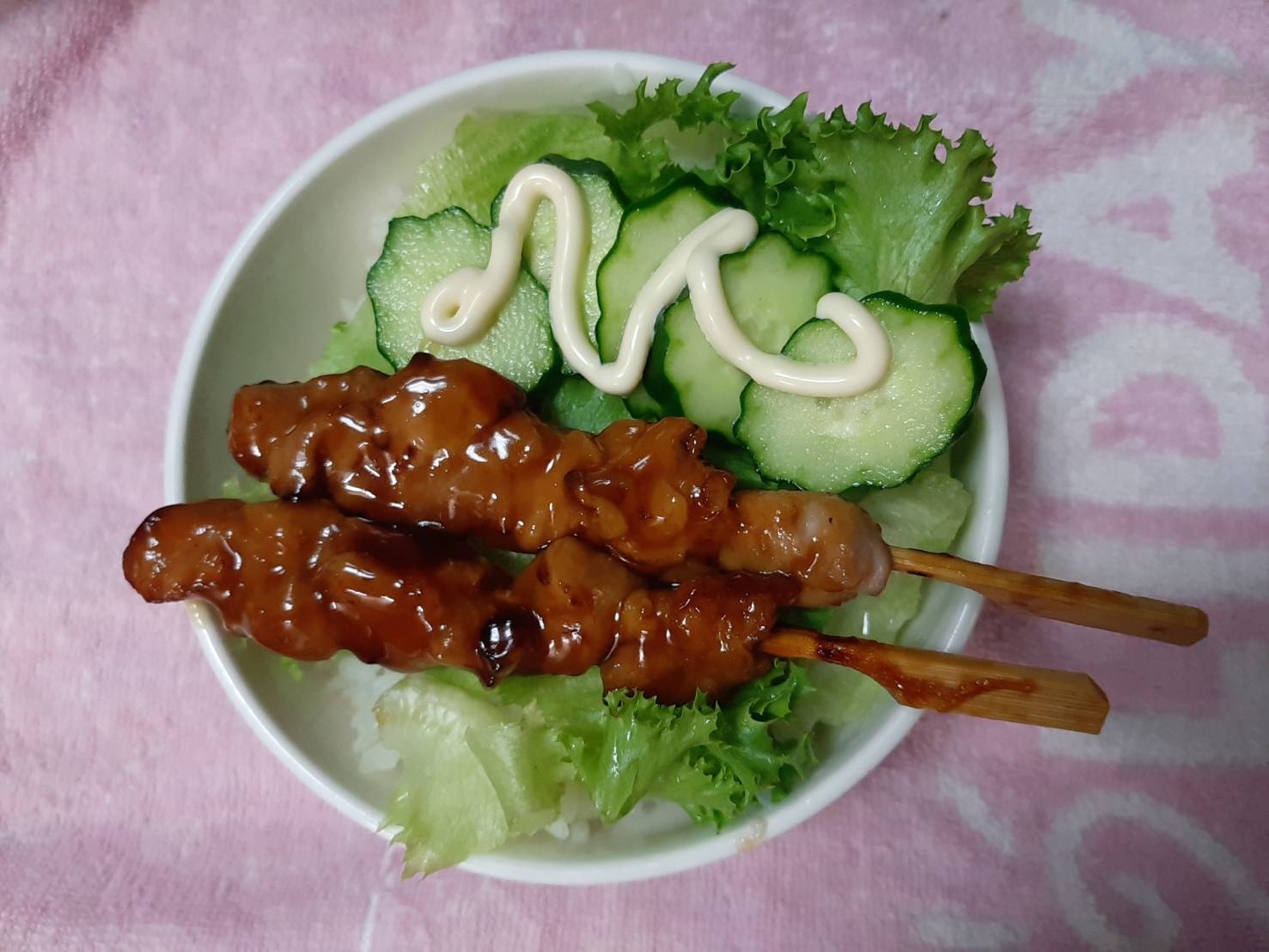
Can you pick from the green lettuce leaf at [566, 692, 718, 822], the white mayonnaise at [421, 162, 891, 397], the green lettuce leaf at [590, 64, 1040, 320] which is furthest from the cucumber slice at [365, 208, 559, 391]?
the green lettuce leaf at [566, 692, 718, 822]

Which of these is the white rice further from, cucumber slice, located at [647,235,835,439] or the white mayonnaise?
cucumber slice, located at [647,235,835,439]

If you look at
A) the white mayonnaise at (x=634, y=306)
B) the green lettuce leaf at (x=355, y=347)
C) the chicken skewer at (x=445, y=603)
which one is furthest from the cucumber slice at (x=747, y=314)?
the green lettuce leaf at (x=355, y=347)

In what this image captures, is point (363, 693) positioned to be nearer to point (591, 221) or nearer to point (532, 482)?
point (532, 482)

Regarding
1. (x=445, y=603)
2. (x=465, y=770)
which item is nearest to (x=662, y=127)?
(x=445, y=603)

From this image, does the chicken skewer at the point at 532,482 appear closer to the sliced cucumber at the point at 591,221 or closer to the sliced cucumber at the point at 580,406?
the sliced cucumber at the point at 580,406

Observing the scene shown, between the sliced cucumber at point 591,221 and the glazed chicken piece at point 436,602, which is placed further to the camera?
the sliced cucumber at point 591,221
